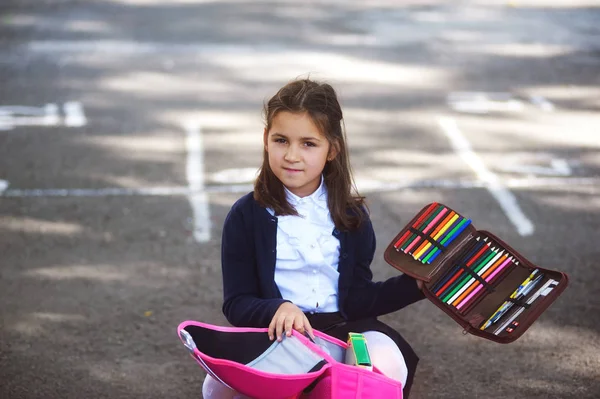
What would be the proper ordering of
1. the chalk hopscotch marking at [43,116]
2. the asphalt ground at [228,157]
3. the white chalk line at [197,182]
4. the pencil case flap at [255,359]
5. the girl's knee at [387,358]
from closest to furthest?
the pencil case flap at [255,359] < the girl's knee at [387,358] < the asphalt ground at [228,157] < the white chalk line at [197,182] < the chalk hopscotch marking at [43,116]

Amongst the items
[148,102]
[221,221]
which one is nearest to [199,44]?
[148,102]

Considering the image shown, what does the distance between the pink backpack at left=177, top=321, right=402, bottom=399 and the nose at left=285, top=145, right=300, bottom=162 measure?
1.87 ft

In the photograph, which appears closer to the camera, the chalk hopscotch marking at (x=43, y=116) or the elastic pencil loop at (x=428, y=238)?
the elastic pencil loop at (x=428, y=238)

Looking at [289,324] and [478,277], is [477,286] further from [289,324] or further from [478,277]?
[289,324]

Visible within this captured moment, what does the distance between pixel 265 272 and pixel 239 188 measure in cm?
302

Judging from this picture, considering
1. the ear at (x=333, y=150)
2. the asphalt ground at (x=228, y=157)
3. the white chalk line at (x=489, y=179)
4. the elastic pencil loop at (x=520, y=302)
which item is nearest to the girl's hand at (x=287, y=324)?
the ear at (x=333, y=150)

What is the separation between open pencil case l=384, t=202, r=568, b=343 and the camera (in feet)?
9.68

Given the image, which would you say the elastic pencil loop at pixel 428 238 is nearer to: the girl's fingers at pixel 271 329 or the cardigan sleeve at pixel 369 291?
the cardigan sleeve at pixel 369 291

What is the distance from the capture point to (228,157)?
6562mm

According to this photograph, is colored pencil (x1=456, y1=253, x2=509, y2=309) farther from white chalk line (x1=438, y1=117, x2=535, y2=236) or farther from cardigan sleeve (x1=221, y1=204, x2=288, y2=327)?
white chalk line (x1=438, y1=117, x2=535, y2=236)

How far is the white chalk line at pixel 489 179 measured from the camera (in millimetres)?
5562

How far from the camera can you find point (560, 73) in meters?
8.77

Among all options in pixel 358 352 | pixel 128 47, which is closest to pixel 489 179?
pixel 358 352

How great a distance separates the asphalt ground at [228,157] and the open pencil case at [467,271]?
1057 millimetres
